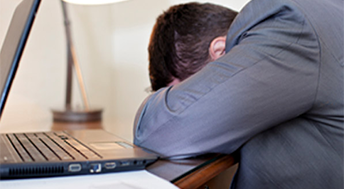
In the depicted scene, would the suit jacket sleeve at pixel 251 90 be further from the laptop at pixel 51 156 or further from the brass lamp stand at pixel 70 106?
the brass lamp stand at pixel 70 106

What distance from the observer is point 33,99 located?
2.06 metres

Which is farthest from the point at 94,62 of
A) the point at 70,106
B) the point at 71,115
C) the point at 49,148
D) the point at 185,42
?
the point at 49,148

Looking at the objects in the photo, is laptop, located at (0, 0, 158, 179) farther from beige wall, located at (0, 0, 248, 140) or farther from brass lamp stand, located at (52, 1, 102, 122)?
brass lamp stand, located at (52, 1, 102, 122)

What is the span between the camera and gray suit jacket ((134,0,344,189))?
519 mm

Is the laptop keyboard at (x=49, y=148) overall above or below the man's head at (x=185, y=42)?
below

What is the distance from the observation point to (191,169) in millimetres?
490

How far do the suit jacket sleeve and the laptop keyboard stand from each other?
0.14m

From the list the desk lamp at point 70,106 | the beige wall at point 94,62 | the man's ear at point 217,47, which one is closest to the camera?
the man's ear at point 217,47

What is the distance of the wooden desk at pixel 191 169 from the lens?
1.54 feet

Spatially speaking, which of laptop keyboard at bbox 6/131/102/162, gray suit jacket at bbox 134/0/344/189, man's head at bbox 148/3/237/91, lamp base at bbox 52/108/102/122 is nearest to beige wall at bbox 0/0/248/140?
lamp base at bbox 52/108/102/122

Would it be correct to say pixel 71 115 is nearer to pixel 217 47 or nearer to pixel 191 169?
pixel 217 47

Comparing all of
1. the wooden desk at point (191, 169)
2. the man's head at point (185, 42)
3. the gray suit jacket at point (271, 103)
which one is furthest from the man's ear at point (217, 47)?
the wooden desk at point (191, 169)

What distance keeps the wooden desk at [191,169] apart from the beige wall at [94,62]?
1.38 metres

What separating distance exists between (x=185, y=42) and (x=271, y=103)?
0.42 meters
